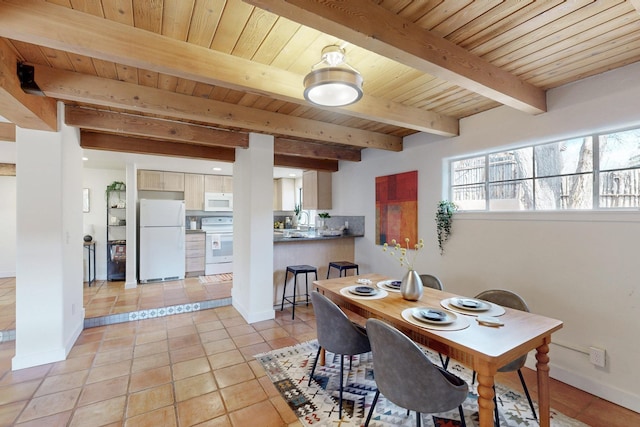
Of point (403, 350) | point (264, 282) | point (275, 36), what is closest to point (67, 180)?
point (264, 282)

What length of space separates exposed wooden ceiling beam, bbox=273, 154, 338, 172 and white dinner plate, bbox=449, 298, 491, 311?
131 inches

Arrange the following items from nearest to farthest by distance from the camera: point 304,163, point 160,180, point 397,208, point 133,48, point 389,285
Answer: point 133,48
point 389,285
point 397,208
point 304,163
point 160,180

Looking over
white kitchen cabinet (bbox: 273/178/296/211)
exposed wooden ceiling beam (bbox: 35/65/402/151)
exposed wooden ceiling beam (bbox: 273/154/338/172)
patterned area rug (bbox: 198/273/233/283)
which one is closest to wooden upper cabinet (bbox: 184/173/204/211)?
patterned area rug (bbox: 198/273/233/283)

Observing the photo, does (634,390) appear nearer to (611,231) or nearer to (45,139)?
(611,231)

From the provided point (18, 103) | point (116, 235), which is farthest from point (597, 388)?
point (116, 235)

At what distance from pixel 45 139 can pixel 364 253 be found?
12.9 feet

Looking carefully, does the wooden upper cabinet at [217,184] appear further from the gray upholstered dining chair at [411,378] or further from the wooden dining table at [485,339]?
the gray upholstered dining chair at [411,378]

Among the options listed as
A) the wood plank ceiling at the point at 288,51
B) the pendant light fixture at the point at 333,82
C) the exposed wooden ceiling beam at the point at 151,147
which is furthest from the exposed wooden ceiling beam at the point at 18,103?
the pendant light fixture at the point at 333,82

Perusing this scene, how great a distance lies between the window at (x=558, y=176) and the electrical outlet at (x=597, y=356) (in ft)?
3.57

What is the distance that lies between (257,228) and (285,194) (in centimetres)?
378

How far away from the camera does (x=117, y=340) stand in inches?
118

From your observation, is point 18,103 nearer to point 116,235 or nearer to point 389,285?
point 389,285

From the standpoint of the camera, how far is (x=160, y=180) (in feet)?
18.8

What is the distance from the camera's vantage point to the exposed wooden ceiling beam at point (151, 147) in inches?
135
